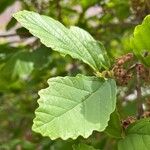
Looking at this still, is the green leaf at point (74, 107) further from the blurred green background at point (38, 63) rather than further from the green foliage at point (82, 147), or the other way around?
the blurred green background at point (38, 63)

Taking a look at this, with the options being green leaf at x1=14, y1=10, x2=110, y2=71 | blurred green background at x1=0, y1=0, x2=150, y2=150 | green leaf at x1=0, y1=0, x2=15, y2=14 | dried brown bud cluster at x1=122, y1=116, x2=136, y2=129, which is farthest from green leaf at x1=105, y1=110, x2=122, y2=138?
green leaf at x1=0, y1=0, x2=15, y2=14

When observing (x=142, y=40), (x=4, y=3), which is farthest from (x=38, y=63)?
(x=142, y=40)

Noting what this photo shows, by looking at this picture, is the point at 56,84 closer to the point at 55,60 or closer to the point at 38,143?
the point at 38,143

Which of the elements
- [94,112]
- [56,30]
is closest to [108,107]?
[94,112]

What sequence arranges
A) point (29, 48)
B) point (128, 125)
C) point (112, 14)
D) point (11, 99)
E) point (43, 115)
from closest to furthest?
point (43, 115)
point (128, 125)
point (29, 48)
point (112, 14)
point (11, 99)

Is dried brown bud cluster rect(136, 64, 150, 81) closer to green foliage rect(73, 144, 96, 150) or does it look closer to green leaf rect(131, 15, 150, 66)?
green leaf rect(131, 15, 150, 66)

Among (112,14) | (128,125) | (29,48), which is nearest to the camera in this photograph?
(128,125)

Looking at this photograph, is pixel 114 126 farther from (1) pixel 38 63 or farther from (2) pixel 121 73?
(1) pixel 38 63
